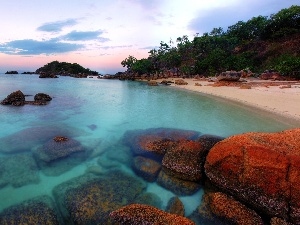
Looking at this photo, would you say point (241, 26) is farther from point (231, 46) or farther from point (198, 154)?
point (198, 154)

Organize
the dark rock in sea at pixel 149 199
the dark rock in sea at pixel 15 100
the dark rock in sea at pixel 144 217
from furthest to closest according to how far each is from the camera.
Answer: the dark rock in sea at pixel 15 100, the dark rock in sea at pixel 149 199, the dark rock in sea at pixel 144 217

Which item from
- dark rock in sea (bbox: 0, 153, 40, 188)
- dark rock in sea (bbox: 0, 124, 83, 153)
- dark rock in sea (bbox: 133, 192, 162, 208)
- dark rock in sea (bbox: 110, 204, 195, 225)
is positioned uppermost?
dark rock in sea (bbox: 110, 204, 195, 225)

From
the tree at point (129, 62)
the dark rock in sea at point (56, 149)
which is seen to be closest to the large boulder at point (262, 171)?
the dark rock in sea at point (56, 149)

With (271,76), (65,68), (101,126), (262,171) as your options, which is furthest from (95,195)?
(65,68)

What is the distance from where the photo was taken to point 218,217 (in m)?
6.20

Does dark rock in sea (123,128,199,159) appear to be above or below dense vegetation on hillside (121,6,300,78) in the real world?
below

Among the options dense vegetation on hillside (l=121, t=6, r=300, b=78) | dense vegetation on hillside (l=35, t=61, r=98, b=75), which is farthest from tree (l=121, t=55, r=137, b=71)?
dense vegetation on hillside (l=35, t=61, r=98, b=75)

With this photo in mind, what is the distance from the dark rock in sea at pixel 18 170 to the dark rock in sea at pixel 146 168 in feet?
12.3

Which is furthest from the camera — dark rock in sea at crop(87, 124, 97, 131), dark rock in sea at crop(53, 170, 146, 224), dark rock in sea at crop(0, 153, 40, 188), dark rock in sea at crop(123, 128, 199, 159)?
dark rock in sea at crop(87, 124, 97, 131)

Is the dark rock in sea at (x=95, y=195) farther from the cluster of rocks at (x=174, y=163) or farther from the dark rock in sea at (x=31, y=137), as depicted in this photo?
the dark rock in sea at (x=31, y=137)

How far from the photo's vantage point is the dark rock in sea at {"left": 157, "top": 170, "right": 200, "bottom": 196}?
7.61 meters

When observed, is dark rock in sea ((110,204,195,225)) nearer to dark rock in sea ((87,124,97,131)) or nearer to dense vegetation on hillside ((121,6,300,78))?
dark rock in sea ((87,124,97,131))

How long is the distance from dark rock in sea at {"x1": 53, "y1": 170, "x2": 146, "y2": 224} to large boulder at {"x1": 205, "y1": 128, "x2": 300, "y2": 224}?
9.05 feet

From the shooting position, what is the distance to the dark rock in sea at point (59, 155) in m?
9.40
